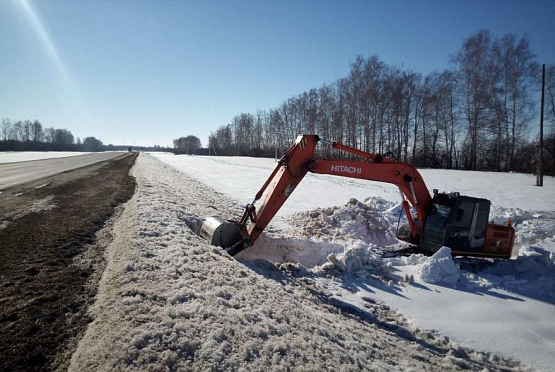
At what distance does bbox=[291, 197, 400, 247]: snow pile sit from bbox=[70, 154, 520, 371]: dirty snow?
284 cm

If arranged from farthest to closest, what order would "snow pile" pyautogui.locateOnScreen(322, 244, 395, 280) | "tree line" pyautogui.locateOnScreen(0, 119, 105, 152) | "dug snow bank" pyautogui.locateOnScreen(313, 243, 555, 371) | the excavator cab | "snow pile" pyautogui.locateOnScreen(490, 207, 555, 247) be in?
"tree line" pyautogui.locateOnScreen(0, 119, 105, 152), "snow pile" pyautogui.locateOnScreen(490, 207, 555, 247), the excavator cab, "snow pile" pyautogui.locateOnScreen(322, 244, 395, 280), "dug snow bank" pyautogui.locateOnScreen(313, 243, 555, 371)

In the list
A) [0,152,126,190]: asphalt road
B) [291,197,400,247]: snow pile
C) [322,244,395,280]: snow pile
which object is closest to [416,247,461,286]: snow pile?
[322,244,395,280]: snow pile

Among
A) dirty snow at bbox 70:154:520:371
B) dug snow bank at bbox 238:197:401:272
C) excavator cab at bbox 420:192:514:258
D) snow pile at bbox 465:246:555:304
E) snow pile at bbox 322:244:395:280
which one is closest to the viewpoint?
dirty snow at bbox 70:154:520:371

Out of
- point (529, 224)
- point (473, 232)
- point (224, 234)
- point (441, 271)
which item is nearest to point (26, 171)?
point (224, 234)

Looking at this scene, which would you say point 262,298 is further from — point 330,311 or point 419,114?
point 419,114

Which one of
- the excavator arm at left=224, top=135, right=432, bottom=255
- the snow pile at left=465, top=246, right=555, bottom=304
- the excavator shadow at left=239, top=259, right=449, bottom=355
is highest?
the excavator arm at left=224, top=135, right=432, bottom=255

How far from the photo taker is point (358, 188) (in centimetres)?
1706

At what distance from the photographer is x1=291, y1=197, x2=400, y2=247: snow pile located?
8.36 m

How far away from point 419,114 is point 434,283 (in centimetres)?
3392

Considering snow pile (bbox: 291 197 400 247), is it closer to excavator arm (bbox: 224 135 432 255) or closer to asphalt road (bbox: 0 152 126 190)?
excavator arm (bbox: 224 135 432 255)

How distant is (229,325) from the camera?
3.12 m

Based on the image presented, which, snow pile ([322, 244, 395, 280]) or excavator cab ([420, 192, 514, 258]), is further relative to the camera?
excavator cab ([420, 192, 514, 258])

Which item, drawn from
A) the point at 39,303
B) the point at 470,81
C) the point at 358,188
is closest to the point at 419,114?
the point at 470,81

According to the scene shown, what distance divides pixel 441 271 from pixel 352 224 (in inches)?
124
